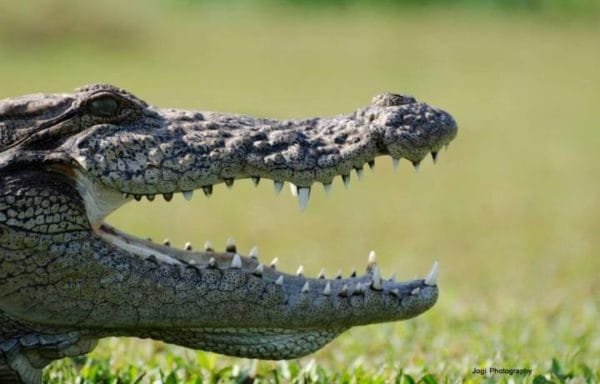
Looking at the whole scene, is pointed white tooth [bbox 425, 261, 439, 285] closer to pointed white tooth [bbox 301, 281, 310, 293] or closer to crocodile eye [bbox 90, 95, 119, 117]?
pointed white tooth [bbox 301, 281, 310, 293]

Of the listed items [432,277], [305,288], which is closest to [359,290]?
[305,288]

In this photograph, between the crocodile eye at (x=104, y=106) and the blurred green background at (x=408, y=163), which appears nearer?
the crocodile eye at (x=104, y=106)

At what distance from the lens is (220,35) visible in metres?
26.4

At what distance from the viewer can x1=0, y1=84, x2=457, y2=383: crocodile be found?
14.5 ft

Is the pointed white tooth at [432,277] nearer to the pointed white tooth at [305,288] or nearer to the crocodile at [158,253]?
the crocodile at [158,253]

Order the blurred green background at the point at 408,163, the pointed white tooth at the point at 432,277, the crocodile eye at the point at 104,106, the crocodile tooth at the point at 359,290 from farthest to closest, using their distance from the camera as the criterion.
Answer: the blurred green background at the point at 408,163
the crocodile eye at the point at 104,106
the pointed white tooth at the point at 432,277
the crocodile tooth at the point at 359,290

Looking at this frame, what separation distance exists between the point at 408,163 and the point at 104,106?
12742mm

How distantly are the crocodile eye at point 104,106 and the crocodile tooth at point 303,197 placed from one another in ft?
2.66

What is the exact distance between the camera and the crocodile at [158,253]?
4426 mm

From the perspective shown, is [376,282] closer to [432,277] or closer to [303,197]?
[432,277]

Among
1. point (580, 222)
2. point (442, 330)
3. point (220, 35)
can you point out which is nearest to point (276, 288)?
point (442, 330)

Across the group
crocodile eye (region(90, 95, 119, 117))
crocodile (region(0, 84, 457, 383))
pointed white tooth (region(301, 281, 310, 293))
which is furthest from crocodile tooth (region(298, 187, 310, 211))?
crocodile eye (region(90, 95, 119, 117))

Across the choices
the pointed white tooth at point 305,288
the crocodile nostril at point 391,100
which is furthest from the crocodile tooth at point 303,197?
the crocodile nostril at point 391,100

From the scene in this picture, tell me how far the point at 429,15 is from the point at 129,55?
7.05 metres
